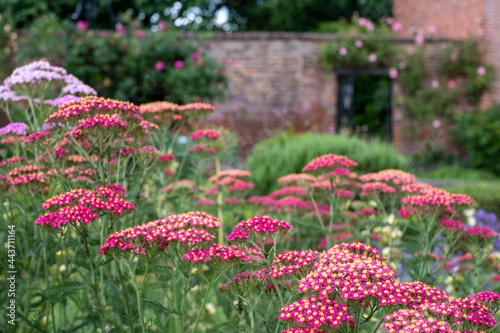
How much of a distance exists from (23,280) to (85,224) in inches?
47.3

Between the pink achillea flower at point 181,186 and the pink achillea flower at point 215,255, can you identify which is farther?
the pink achillea flower at point 181,186

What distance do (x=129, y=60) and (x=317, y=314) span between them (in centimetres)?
893

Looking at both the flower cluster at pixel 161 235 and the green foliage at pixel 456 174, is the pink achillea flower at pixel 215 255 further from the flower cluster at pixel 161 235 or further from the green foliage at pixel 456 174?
the green foliage at pixel 456 174

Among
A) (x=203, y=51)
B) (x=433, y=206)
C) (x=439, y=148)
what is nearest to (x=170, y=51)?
(x=203, y=51)

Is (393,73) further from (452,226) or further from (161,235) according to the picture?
(161,235)

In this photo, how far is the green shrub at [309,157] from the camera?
686 centimetres

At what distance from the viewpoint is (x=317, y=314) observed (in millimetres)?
1246

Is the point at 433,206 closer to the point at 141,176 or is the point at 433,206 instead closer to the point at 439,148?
the point at 141,176

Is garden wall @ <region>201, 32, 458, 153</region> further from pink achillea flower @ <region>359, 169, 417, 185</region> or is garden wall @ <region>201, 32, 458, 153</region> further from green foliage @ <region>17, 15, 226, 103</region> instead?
pink achillea flower @ <region>359, 169, 417, 185</region>

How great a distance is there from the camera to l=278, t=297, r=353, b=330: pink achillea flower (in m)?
1.23

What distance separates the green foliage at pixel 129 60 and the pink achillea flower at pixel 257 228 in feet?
26.0

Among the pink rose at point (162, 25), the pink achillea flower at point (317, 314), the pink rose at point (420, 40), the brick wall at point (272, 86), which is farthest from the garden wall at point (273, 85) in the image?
the pink achillea flower at point (317, 314)

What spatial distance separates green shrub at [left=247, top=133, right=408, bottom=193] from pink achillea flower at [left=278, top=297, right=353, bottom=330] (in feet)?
17.8

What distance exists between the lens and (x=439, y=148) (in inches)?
458
